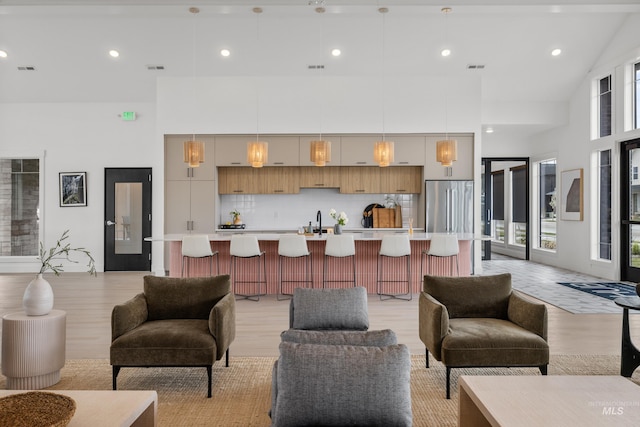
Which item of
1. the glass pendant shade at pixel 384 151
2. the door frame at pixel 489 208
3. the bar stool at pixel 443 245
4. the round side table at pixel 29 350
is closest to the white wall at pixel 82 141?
the glass pendant shade at pixel 384 151

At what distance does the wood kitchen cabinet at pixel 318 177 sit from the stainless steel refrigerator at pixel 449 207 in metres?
1.82

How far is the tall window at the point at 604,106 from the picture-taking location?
8.00 m

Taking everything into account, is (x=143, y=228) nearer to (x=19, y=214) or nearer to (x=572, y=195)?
(x=19, y=214)

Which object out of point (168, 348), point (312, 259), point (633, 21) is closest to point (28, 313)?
point (168, 348)

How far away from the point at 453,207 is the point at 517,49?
9.74 feet

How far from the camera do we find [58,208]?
348 inches

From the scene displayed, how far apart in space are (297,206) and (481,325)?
599 centimetres

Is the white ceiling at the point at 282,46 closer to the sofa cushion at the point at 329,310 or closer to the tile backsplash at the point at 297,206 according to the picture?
the tile backsplash at the point at 297,206

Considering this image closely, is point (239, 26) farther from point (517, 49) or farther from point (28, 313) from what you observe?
point (28, 313)

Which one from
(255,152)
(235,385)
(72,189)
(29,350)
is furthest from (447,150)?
(72,189)

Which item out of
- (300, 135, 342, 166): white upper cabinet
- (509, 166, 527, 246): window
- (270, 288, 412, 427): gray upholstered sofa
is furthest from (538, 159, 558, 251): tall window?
(270, 288, 412, 427): gray upholstered sofa

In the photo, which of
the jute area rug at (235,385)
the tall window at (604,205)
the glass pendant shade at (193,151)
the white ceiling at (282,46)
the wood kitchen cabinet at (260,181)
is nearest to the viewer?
the jute area rug at (235,385)

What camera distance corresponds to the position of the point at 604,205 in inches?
320

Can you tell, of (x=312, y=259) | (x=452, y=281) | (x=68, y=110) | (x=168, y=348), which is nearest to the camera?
(x=168, y=348)
